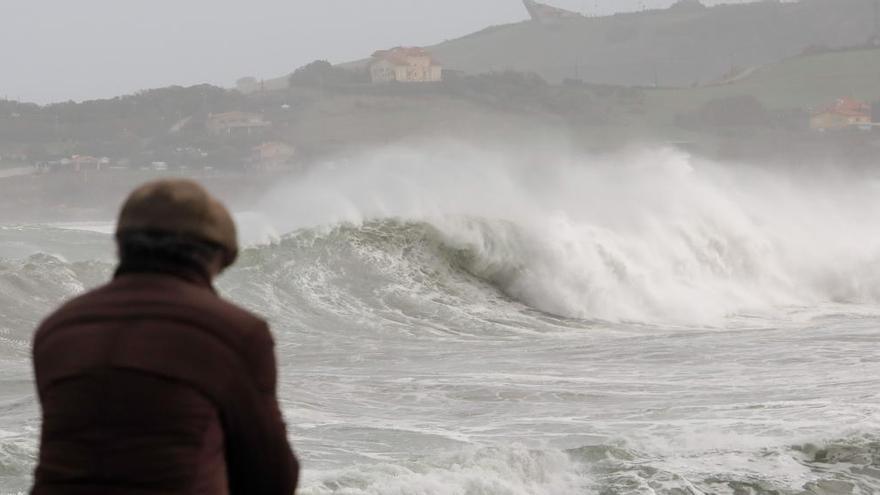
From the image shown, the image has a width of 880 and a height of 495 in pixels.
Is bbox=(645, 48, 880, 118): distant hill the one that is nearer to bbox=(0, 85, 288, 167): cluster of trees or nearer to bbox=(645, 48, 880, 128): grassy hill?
bbox=(645, 48, 880, 128): grassy hill

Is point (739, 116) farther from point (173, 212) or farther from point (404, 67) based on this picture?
point (173, 212)

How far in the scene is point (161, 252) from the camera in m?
2.66

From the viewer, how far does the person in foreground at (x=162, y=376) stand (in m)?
2.50

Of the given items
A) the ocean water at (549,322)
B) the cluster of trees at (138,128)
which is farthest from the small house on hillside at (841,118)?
the ocean water at (549,322)

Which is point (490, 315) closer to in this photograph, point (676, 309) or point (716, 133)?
point (676, 309)

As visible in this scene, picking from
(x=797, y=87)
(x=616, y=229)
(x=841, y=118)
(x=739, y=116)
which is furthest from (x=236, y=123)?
(x=616, y=229)

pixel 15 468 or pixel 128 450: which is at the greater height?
pixel 128 450

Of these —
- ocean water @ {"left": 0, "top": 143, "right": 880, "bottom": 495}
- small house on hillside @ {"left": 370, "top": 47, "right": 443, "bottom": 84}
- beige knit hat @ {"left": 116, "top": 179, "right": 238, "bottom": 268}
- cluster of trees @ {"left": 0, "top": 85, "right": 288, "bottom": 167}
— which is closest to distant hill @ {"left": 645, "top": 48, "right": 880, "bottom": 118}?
small house on hillside @ {"left": 370, "top": 47, "right": 443, "bottom": 84}

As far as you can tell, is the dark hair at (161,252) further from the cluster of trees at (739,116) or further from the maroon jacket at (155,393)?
the cluster of trees at (739,116)

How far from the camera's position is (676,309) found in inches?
970

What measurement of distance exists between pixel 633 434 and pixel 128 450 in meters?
7.88

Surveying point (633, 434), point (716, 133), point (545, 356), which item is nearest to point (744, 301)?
point (545, 356)

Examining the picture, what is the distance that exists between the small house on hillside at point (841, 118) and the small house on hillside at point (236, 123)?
42902mm

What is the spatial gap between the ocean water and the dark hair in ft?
18.4
